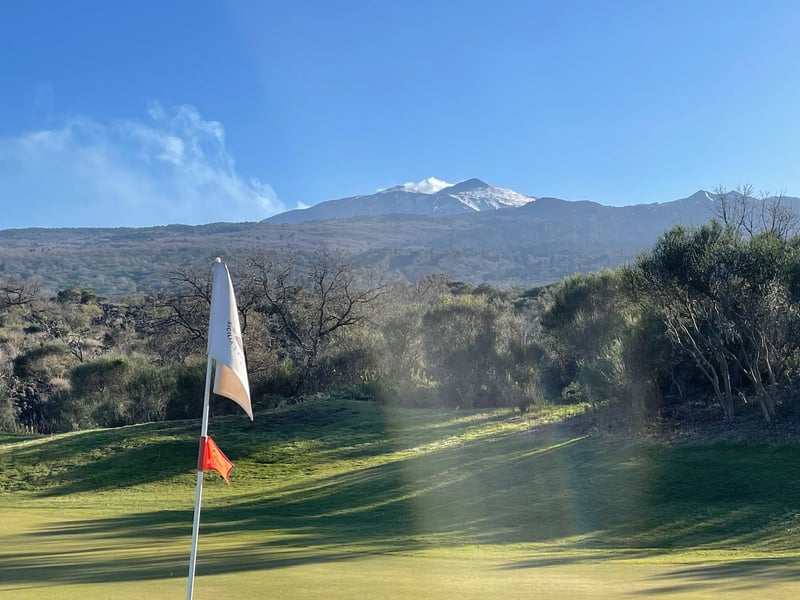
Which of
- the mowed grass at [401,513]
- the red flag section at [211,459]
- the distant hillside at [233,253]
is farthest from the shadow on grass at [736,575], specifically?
the distant hillside at [233,253]

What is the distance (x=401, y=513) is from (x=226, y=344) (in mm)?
13111

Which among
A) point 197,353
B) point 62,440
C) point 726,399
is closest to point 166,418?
point 197,353

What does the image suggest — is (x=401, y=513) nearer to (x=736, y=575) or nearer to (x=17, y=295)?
(x=736, y=575)

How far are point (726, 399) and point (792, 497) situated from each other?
627 centimetres

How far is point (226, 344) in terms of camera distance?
22.4 feet

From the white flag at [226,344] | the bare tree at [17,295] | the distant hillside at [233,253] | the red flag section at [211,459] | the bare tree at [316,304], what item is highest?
the distant hillside at [233,253]

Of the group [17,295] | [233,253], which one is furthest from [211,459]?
[233,253]

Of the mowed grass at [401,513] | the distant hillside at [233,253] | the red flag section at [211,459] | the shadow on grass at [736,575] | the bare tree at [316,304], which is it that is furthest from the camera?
the distant hillside at [233,253]

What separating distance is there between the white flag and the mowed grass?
121 inches

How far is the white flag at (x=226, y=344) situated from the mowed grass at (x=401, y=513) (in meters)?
3.07

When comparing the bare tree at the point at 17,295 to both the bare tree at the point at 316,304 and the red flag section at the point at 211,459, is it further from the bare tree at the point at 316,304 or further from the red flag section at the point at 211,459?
the red flag section at the point at 211,459

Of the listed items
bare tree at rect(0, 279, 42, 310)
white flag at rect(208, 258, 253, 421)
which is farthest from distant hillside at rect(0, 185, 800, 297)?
white flag at rect(208, 258, 253, 421)

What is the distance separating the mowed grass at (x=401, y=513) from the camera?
31.8ft

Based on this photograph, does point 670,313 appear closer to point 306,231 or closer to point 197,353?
point 197,353
